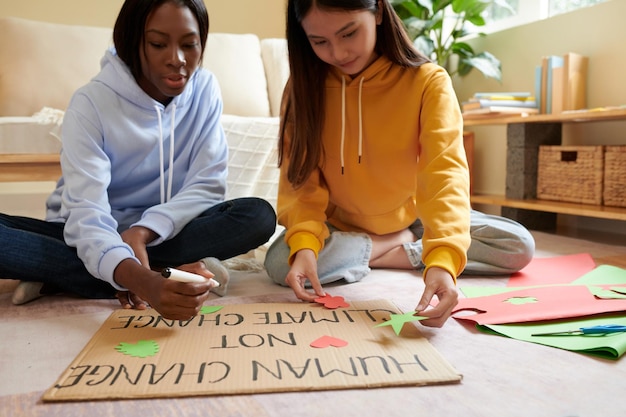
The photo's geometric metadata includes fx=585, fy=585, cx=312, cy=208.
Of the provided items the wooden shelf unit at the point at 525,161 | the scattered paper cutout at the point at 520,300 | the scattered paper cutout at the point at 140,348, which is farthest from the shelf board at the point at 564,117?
the scattered paper cutout at the point at 140,348

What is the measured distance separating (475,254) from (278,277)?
0.48m

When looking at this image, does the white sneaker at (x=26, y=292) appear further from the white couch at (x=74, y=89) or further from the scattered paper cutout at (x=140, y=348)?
the white couch at (x=74, y=89)

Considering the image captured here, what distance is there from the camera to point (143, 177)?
1288 millimetres

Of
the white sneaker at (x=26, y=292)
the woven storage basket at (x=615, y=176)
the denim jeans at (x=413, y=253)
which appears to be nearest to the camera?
the white sneaker at (x=26, y=292)

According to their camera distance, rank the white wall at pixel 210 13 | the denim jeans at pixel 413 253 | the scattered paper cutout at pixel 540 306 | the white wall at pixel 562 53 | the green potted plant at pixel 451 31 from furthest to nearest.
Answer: the white wall at pixel 210 13, the green potted plant at pixel 451 31, the white wall at pixel 562 53, the denim jeans at pixel 413 253, the scattered paper cutout at pixel 540 306

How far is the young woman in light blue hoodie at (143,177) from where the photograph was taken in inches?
44.3

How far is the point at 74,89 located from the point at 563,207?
6.32 ft

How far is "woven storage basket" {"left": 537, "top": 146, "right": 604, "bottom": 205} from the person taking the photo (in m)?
1.99

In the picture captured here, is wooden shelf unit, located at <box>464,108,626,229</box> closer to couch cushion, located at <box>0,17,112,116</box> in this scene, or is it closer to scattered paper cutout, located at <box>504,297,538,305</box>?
scattered paper cutout, located at <box>504,297,538,305</box>

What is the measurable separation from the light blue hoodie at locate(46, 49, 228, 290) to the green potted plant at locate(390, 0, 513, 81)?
4.77ft

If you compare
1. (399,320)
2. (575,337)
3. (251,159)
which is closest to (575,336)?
(575,337)

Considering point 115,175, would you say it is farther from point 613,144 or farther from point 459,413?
point 613,144

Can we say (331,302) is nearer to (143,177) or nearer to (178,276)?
(178,276)

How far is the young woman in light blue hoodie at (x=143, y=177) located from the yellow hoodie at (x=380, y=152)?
0.14 m
